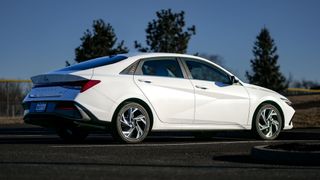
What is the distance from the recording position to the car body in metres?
9.71

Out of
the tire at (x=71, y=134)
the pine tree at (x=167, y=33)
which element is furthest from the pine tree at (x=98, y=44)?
the tire at (x=71, y=134)

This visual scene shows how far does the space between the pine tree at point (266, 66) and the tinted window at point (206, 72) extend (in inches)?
2911

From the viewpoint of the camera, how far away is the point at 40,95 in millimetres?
10133

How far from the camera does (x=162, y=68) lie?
1063 cm

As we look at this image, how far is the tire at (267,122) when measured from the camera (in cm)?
1142

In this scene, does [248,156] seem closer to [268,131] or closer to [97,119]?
[97,119]

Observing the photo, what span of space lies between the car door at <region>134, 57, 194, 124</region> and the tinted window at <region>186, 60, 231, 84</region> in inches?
10.0

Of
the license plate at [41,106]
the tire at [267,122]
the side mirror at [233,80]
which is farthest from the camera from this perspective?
the tire at [267,122]

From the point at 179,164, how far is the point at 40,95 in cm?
395

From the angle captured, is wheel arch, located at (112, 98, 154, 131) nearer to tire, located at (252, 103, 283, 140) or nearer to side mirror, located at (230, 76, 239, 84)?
side mirror, located at (230, 76, 239, 84)

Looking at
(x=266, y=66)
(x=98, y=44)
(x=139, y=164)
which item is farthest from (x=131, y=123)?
(x=266, y=66)

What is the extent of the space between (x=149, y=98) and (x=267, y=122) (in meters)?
2.61

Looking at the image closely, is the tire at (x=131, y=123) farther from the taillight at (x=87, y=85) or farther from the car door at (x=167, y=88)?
the taillight at (x=87, y=85)

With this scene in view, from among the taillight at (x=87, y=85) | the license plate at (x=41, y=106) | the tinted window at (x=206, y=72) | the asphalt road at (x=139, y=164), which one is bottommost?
the asphalt road at (x=139, y=164)
